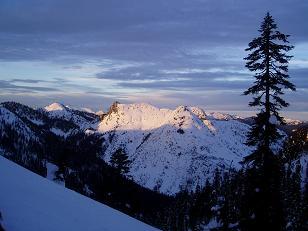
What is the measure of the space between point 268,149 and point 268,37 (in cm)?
595

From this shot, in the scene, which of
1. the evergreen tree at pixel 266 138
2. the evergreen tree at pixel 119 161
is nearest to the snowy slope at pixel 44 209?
the evergreen tree at pixel 266 138

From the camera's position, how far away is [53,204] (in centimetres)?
1247

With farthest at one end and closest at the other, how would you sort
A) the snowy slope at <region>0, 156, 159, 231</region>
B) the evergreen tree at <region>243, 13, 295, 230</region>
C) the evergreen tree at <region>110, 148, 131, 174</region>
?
the evergreen tree at <region>110, 148, 131, 174</region>, the evergreen tree at <region>243, 13, 295, 230</region>, the snowy slope at <region>0, 156, 159, 231</region>

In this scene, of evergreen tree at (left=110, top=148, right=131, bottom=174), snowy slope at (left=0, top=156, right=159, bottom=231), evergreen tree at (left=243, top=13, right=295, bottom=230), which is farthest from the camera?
evergreen tree at (left=110, top=148, right=131, bottom=174)

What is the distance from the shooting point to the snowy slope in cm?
1019

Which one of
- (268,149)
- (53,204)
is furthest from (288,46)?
(53,204)

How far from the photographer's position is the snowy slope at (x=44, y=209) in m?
10.2

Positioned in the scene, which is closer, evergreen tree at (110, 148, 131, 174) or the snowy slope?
the snowy slope

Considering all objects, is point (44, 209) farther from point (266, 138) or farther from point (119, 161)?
point (119, 161)

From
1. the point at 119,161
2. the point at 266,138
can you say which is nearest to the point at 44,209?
the point at 266,138

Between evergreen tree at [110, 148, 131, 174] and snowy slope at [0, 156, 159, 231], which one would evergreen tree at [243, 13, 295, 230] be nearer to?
snowy slope at [0, 156, 159, 231]

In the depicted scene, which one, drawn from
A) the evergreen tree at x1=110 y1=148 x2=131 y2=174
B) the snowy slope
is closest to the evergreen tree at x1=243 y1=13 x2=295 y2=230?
the snowy slope

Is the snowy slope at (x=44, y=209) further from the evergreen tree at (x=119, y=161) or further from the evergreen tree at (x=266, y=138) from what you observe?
the evergreen tree at (x=119, y=161)

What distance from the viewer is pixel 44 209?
37.7 feet
